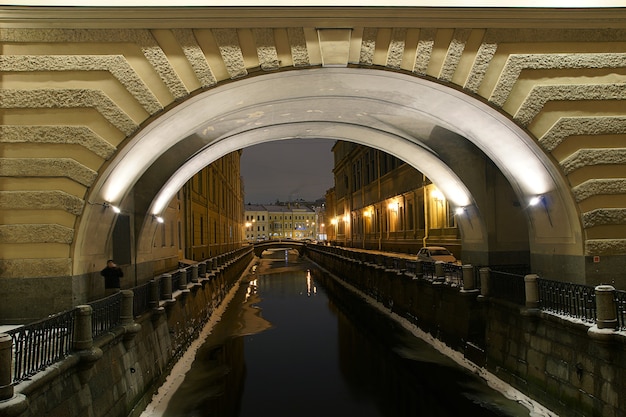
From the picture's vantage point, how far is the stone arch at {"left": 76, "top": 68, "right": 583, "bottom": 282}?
453 inches

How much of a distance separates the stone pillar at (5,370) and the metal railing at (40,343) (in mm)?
401

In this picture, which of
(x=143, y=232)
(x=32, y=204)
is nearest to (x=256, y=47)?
(x=32, y=204)

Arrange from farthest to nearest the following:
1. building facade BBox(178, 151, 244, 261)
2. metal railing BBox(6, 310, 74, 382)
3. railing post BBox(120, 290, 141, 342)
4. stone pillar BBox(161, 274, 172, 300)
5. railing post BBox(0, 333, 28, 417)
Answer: building facade BBox(178, 151, 244, 261), stone pillar BBox(161, 274, 172, 300), railing post BBox(120, 290, 141, 342), metal railing BBox(6, 310, 74, 382), railing post BBox(0, 333, 28, 417)

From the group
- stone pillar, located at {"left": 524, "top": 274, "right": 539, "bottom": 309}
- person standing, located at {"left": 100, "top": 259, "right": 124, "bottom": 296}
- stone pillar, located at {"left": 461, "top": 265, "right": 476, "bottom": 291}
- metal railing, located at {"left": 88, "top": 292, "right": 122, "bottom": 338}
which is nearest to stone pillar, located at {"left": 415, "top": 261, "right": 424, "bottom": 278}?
stone pillar, located at {"left": 461, "top": 265, "right": 476, "bottom": 291}

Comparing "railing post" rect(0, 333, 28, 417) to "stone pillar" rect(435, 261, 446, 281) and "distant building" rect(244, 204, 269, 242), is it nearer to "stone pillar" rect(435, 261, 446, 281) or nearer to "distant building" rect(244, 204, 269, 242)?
"stone pillar" rect(435, 261, 446, 281)

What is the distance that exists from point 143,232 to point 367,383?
8277 millimetres

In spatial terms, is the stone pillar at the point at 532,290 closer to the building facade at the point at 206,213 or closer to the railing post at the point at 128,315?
the railing post at the point at 128,315

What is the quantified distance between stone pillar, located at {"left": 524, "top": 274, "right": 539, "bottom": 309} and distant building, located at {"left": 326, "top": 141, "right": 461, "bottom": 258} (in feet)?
46.2

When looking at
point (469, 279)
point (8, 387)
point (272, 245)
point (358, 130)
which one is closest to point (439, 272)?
point (469, 279)

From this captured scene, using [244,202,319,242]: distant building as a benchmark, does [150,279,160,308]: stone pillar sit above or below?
below

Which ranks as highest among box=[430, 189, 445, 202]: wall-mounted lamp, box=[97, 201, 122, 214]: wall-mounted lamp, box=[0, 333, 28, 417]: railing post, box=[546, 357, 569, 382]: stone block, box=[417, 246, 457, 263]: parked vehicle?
box=[430, 189, 445, 202]: wall-mounted lamp

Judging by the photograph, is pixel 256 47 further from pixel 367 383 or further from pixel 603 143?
pixel 367 383

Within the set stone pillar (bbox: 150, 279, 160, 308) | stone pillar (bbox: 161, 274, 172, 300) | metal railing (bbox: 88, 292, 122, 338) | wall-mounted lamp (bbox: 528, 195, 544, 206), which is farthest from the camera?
stone pillar (bbox: 161, 274, 172, 300)

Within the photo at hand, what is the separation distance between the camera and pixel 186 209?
2556 cm
